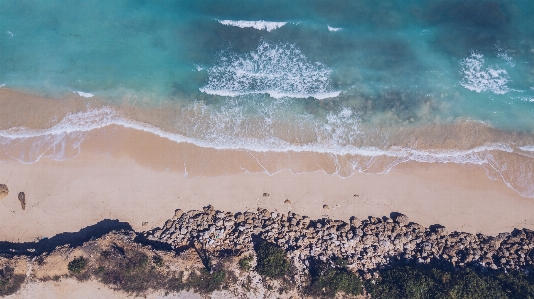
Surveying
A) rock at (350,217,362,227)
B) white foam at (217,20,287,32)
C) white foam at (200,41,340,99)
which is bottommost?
rock at (350,217,362,227)

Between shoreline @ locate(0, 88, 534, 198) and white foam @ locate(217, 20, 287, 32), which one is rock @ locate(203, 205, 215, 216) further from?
white foam @ locate(217, 20, 287, 32)

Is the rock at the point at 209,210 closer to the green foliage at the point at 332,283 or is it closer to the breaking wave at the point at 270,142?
the breaking wave at the point at 270,142

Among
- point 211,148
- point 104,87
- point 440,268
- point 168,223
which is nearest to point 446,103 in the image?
point 440,268

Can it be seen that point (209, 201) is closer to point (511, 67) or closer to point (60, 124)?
point (60, 124)

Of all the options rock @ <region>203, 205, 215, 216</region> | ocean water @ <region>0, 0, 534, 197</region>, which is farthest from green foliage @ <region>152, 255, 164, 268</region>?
ocean water @ <region>0, 0, 534, 197</region>

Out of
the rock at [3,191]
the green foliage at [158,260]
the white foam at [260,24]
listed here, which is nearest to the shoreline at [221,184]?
the rock at [3,191]

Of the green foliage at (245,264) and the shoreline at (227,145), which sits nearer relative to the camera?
the green foliage at (245,264)
